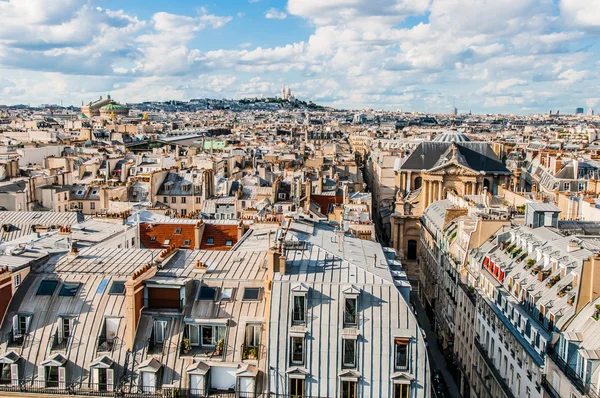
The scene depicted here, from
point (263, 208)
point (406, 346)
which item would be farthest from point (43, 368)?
point (263, 208)

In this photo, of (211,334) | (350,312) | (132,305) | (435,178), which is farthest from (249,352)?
(435,178)

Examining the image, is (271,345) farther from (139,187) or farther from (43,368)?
(139,187)

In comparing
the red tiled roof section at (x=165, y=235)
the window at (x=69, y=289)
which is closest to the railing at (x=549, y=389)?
the window at (x=69, y=289)

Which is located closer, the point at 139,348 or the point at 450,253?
the point at 139,348

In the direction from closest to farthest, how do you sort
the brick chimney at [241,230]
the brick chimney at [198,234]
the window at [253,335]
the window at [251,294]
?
the window at [253,335], the window at [251,294], the brick chimney at [198,234], the brick chimney at [241,230]

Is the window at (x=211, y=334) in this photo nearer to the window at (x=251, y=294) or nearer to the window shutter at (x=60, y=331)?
the window at (x=251, y=294)

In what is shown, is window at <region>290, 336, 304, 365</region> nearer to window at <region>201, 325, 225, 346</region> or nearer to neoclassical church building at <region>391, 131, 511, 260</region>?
window at <region>201, 325, 225, 346</region>
